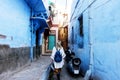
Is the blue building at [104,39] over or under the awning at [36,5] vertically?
under

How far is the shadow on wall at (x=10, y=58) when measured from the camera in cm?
678

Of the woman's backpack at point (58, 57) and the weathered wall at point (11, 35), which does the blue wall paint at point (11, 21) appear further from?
the woman's backpack at point (58, 57)

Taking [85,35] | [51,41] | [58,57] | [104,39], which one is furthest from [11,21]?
[51,41]

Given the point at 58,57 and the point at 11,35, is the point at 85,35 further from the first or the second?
the point at 11,35

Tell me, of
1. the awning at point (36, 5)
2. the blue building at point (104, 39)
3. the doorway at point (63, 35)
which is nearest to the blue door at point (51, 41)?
the doorway at point (63, 35)

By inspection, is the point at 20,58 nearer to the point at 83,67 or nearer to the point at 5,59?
the point at 5,59

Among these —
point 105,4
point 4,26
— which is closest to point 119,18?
point 105,4

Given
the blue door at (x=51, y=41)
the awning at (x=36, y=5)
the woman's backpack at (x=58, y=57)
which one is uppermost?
the awning at (x=36, y=5)

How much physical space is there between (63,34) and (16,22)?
61.2ft

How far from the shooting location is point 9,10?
25.0ft

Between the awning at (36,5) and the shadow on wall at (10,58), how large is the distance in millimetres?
2750

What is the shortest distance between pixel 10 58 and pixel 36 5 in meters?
4.94

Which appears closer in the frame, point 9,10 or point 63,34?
point 9,10

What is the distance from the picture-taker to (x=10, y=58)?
308 inches
